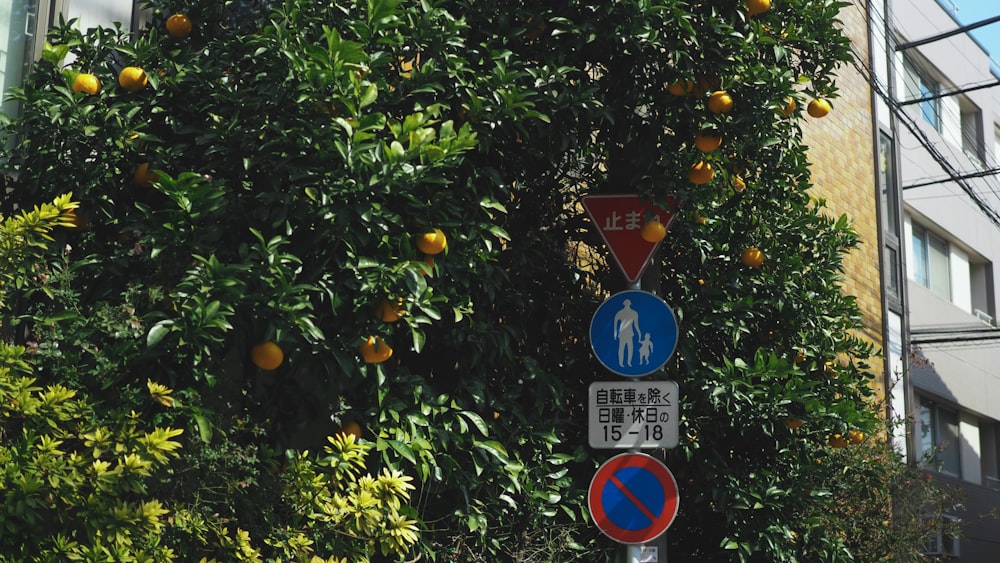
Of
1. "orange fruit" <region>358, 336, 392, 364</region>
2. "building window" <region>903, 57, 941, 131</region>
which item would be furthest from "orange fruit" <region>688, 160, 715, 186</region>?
"building window" <region>903, 57, 941, 131</region>

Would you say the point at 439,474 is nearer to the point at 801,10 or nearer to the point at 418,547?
the point at 418,547

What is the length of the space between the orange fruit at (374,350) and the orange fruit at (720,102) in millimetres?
2424

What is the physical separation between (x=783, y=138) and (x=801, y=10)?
0.85 meters

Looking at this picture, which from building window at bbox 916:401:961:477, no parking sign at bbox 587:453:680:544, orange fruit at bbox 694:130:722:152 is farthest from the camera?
building window at bbox 916:401:961:477

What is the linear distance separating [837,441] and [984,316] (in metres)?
19.5

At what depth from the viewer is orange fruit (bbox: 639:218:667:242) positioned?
7.12 metres

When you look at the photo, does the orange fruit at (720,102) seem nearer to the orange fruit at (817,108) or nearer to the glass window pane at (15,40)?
the orange fruit at (817,108)

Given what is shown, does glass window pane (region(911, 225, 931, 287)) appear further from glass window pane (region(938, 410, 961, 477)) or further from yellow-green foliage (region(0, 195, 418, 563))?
yellow-green foliage (region(0, 195, 418, 563))

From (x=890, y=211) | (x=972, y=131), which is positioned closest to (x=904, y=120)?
(x=890, y=211)

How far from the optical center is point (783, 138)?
25.2 ft

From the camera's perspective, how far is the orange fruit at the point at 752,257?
27.1 ft

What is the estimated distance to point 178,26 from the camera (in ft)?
21.8

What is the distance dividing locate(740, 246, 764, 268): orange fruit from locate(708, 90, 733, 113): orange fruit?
1588 millimetres

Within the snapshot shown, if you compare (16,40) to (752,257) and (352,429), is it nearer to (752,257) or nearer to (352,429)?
(352,429)
